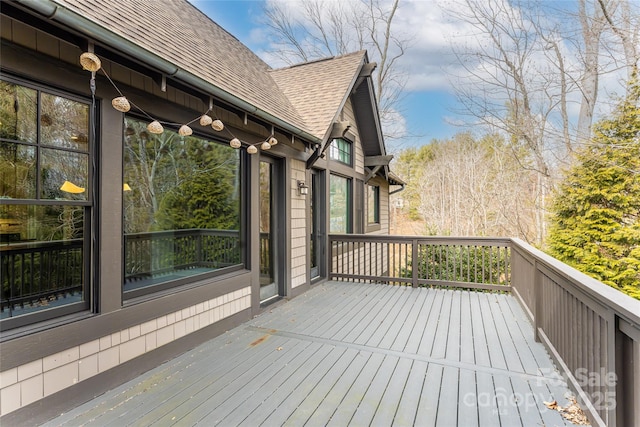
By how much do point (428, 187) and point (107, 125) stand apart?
1702cm

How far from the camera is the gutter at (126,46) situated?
1.77 m

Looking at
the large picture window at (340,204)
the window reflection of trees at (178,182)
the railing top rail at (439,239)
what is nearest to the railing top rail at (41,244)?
the window reflection of trees at (178,182)

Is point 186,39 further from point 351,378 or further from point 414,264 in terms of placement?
point 414,264

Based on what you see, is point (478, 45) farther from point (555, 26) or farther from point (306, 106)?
point (306, 106)

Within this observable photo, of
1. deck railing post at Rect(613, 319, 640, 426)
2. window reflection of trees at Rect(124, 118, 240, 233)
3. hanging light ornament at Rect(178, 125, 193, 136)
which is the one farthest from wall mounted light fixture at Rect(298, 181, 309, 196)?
deck railing post at Rect(613, 319, 640, 426)

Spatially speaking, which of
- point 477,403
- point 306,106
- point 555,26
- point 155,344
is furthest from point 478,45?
point 155,344

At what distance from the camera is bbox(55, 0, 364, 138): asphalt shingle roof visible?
2.74 meters

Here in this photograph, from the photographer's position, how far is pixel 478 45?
34.1 ft

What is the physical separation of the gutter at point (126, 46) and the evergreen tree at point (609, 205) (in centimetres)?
610

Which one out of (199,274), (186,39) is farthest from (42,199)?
(186,39)

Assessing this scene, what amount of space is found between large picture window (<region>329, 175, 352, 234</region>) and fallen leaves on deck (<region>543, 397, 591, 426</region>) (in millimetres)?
4949

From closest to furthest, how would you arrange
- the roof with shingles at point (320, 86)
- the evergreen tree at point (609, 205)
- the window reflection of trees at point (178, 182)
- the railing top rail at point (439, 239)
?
1. the window reflection of trees at point (178, 182)
2. the evergreen tree at point (609, 205)
3. the railing top rail at point (439, 239)
4. the roof with shingles at point (320, 86)

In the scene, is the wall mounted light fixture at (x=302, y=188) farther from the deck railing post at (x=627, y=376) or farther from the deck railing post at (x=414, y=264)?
the deck railing post at (x=627, y=376)

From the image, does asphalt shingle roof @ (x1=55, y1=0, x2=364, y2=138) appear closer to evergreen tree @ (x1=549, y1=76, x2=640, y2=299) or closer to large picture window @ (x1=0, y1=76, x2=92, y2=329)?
large picture window @ (x1=0, y1=76, x2=92, y2=329)
